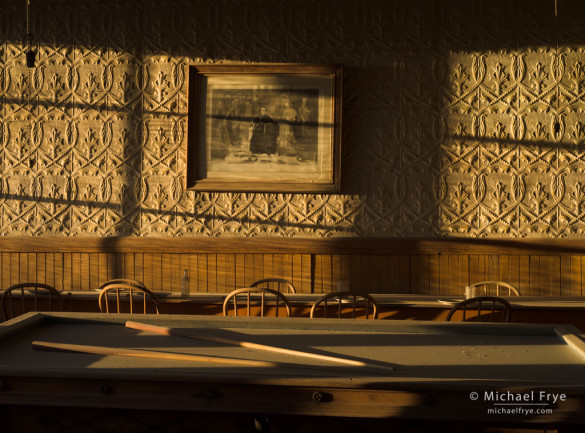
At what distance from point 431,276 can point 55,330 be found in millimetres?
3985

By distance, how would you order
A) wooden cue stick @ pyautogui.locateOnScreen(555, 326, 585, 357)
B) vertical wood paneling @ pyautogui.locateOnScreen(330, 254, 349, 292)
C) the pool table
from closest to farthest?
the pool table < wooden cue stick @ pyautogui.locateOnScreen(555, 326, 585, 357) < vertical wood paneling @ pyautogui.locateOnScreen(330, 254, 349, 292)

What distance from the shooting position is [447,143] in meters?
5.95

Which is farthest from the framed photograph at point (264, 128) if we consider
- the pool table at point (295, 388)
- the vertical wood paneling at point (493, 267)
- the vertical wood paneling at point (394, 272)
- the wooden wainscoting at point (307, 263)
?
the pool table at point (295, 388)

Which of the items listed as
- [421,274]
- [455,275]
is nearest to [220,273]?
[421,274]

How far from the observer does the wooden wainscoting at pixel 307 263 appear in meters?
5.86

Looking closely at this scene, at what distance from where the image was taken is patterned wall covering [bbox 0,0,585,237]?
19.3 ft

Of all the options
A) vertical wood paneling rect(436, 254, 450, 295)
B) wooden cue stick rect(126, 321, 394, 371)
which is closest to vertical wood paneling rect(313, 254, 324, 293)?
vertical wood paneling rect(436, 254, 450, 295)

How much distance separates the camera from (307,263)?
A: 602 cm

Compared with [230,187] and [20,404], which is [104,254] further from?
[20,404]

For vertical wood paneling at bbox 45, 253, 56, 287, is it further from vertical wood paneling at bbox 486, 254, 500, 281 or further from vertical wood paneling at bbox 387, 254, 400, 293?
vertical wood paneling at bbox 486, 254, 500, 281

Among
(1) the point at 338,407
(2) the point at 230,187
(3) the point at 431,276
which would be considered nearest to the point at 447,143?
(3) the point at 431,276

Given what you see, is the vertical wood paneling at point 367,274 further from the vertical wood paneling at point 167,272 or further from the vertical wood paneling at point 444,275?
the vertical wood paneling at point 167,272

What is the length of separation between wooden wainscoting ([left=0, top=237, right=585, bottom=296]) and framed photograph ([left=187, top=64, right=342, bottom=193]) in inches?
24.1

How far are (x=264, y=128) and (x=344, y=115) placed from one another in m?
0.81
